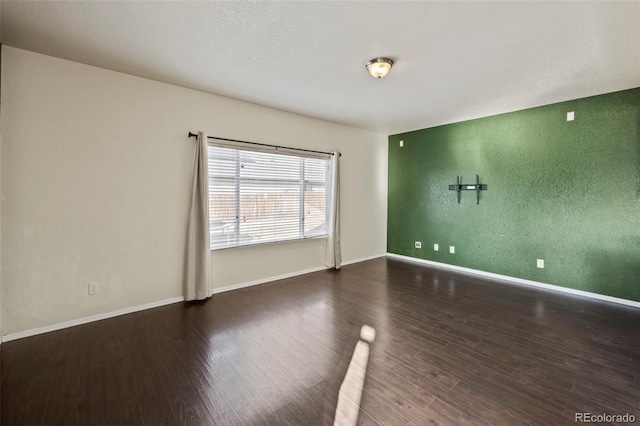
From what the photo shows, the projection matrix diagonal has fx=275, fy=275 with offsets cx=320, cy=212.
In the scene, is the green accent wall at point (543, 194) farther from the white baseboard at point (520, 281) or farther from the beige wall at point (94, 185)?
the beige wall at point (94, 185)

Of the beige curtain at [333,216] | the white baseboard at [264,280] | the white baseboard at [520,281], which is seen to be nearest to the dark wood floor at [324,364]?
the white baseboard at [520,281]

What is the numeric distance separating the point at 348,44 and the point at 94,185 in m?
2.95

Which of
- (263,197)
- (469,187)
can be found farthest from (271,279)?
(469,187)

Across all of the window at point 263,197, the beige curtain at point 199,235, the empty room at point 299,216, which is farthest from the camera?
the window at point 263,197

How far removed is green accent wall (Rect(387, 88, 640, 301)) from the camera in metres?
3.53

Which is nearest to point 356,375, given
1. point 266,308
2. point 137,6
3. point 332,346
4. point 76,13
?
point 332,346

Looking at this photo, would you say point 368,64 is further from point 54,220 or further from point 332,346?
point 54,220

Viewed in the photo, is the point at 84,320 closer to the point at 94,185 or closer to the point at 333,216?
the point at 94,185

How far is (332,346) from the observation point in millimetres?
2508

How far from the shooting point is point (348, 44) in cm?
245

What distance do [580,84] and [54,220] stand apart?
6.03 metres

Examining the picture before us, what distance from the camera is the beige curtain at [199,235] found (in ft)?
11.5

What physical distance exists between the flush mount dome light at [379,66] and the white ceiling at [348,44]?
→ 0.27ft

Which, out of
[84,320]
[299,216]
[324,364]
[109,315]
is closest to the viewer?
[324,364]
